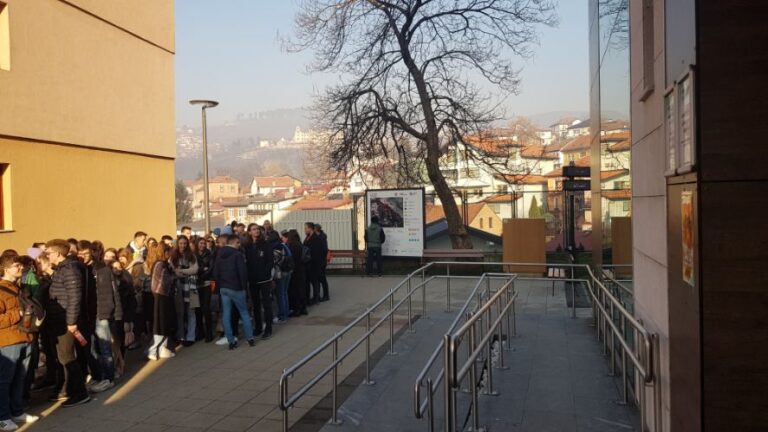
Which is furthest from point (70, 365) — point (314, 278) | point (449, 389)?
point (314, 278)

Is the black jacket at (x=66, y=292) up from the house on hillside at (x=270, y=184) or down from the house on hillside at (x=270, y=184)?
down

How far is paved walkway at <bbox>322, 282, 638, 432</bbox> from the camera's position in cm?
549

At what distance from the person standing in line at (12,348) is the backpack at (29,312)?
10 mm

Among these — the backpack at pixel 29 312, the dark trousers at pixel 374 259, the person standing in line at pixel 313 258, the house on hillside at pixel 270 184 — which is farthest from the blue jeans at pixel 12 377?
the house on hillside at pixel 270 184

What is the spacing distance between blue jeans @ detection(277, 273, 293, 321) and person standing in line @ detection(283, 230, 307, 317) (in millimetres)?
406

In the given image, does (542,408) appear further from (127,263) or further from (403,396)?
(127,263)

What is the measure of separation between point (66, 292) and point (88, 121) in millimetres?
8331

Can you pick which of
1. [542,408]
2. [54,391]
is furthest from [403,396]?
[54,391]

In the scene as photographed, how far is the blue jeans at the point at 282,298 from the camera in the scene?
11734 mm

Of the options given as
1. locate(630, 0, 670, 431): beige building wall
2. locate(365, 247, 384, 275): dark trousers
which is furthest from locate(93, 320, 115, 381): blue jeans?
locate(365, 247, 384, 275): dark trousers

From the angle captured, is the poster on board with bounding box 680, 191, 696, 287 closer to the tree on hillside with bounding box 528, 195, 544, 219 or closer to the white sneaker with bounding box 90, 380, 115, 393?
the white sneaker with bounding box 90, 380, 115, 393

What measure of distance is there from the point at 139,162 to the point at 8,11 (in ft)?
17.2

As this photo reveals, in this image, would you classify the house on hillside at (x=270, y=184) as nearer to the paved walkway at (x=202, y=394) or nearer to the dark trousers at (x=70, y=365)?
the paved walkway at (x=202, y=394)

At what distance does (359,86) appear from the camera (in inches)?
839
